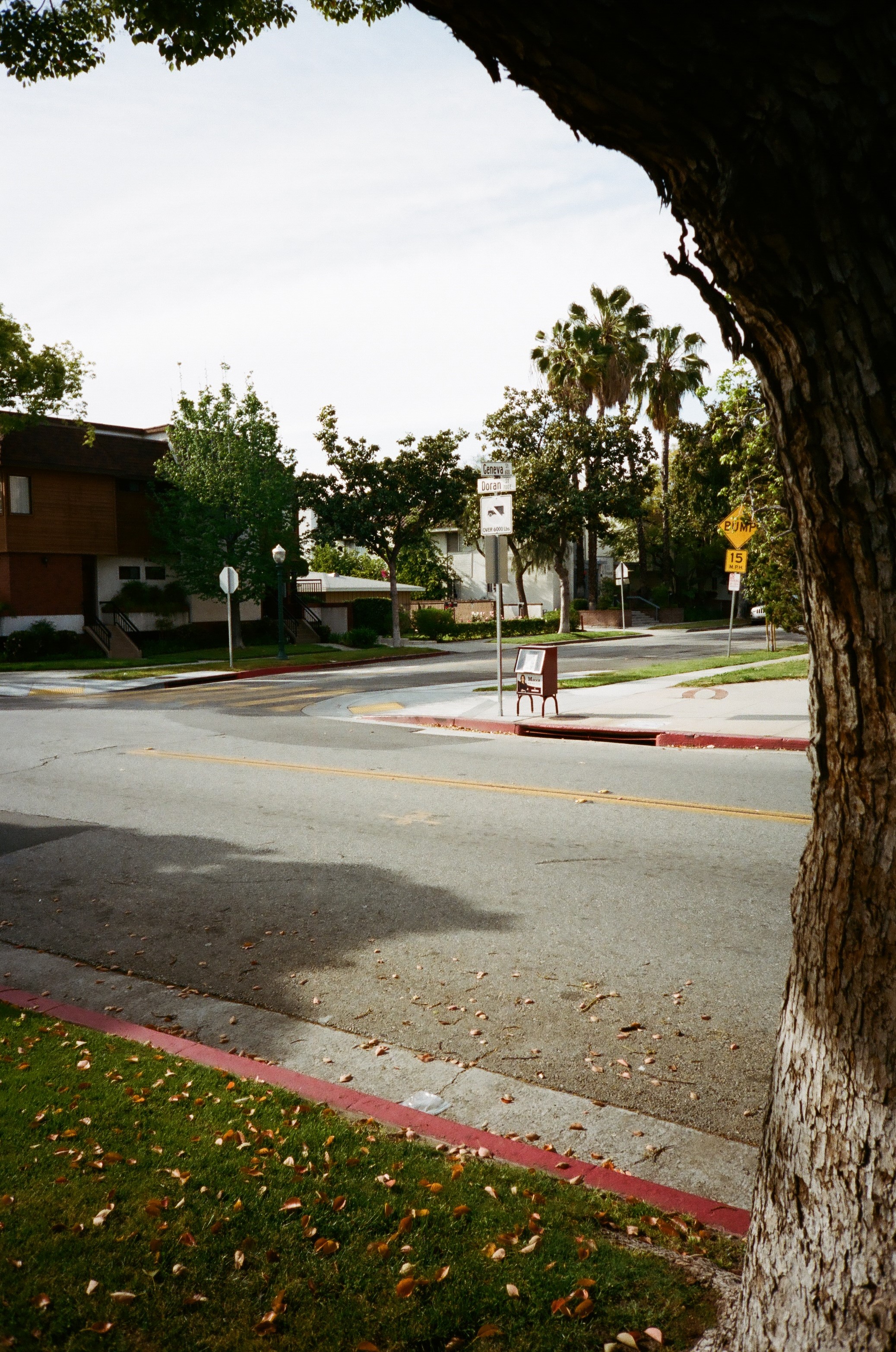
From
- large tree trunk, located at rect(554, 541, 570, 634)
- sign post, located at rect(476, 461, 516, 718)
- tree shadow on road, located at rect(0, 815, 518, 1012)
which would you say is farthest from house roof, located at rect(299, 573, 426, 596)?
tree shadow on road, located at rect(0, 815, 518, 1012)

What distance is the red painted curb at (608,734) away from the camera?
12641mm

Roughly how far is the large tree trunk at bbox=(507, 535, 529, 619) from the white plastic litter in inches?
1387

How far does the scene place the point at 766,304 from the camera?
213cm

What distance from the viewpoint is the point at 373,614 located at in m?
44.6

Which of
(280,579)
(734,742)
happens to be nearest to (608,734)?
(734,742)

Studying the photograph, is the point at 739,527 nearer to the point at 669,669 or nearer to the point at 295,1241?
the point at 669,669

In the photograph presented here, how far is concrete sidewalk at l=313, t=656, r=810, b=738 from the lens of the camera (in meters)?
14.1

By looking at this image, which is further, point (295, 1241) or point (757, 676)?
point (757, 676)

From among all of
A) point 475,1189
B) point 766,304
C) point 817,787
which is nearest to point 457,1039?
point 475,1189

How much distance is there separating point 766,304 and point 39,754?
41.3 feet

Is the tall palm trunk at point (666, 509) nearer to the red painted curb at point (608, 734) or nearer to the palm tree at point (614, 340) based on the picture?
the palm tree at point (614, 340)

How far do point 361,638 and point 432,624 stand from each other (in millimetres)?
6677

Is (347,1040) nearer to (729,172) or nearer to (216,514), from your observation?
(729,172)

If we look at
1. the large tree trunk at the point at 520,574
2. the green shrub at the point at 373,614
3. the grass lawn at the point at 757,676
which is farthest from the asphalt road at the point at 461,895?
the green shrub at the point at 373,614
